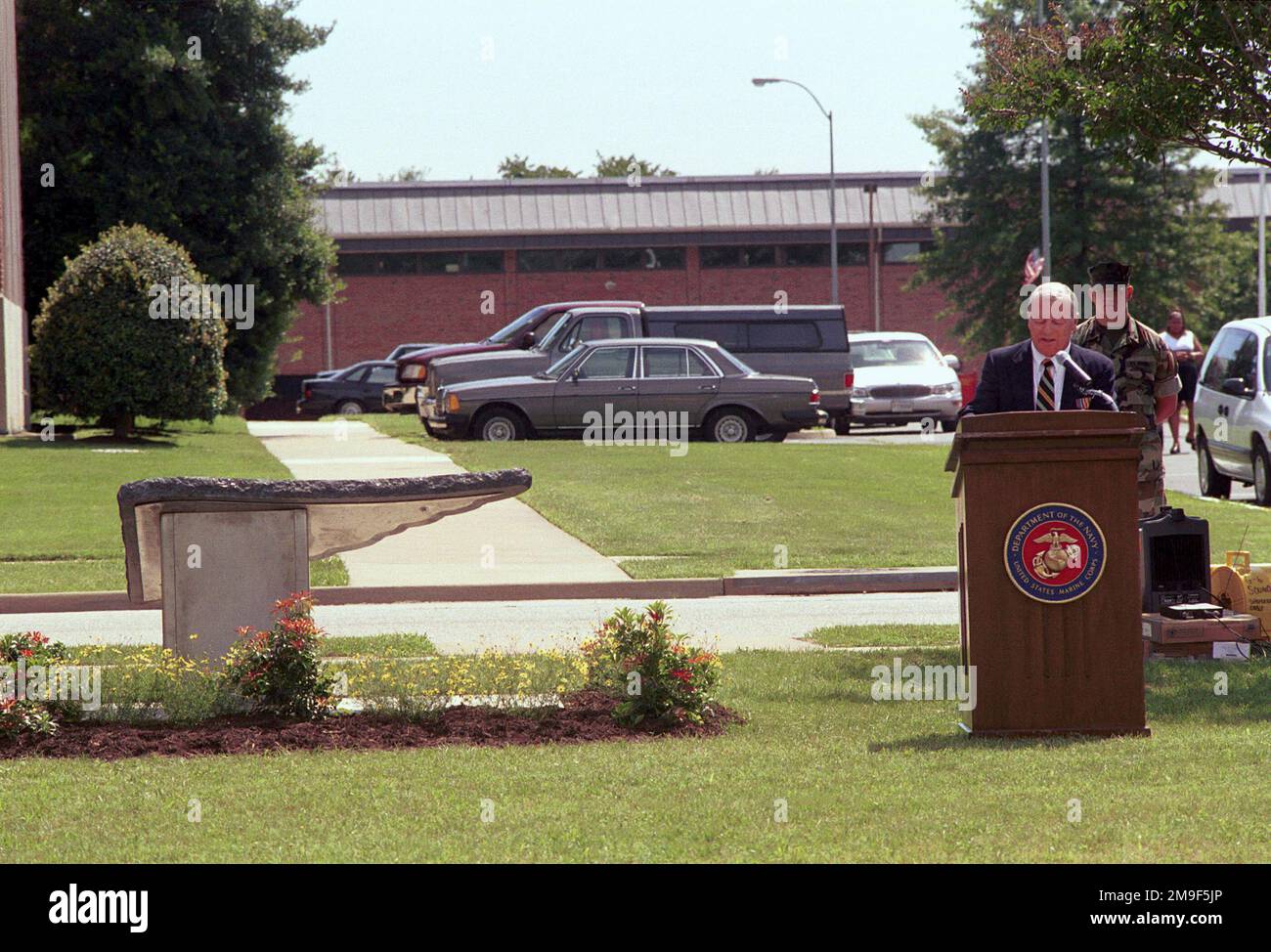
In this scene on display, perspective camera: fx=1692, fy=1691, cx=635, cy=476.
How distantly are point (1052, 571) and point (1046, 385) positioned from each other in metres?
1.31

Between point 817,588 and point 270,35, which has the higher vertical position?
point 270,35

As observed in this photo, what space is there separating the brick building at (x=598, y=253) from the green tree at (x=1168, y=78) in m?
50.1

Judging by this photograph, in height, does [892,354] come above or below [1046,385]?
above

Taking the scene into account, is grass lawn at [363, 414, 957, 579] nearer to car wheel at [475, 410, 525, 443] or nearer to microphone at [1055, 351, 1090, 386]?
car wheel at [475, 410, 525, 443]

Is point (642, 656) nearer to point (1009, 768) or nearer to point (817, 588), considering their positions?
point (1009, 768)

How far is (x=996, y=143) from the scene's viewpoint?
5003 cm

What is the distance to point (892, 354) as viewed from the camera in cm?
3250

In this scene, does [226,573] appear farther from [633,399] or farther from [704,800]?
[633,399]

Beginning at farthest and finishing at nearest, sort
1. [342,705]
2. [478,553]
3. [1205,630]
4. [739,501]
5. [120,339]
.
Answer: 1. [120,339]
2. [739,501]
3. [478,553]
4. [1205,630]
5. [342,705]

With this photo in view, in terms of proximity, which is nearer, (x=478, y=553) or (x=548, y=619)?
(x=548, y=619)

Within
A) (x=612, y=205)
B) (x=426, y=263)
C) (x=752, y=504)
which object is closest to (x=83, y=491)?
(x=752, y=504)
